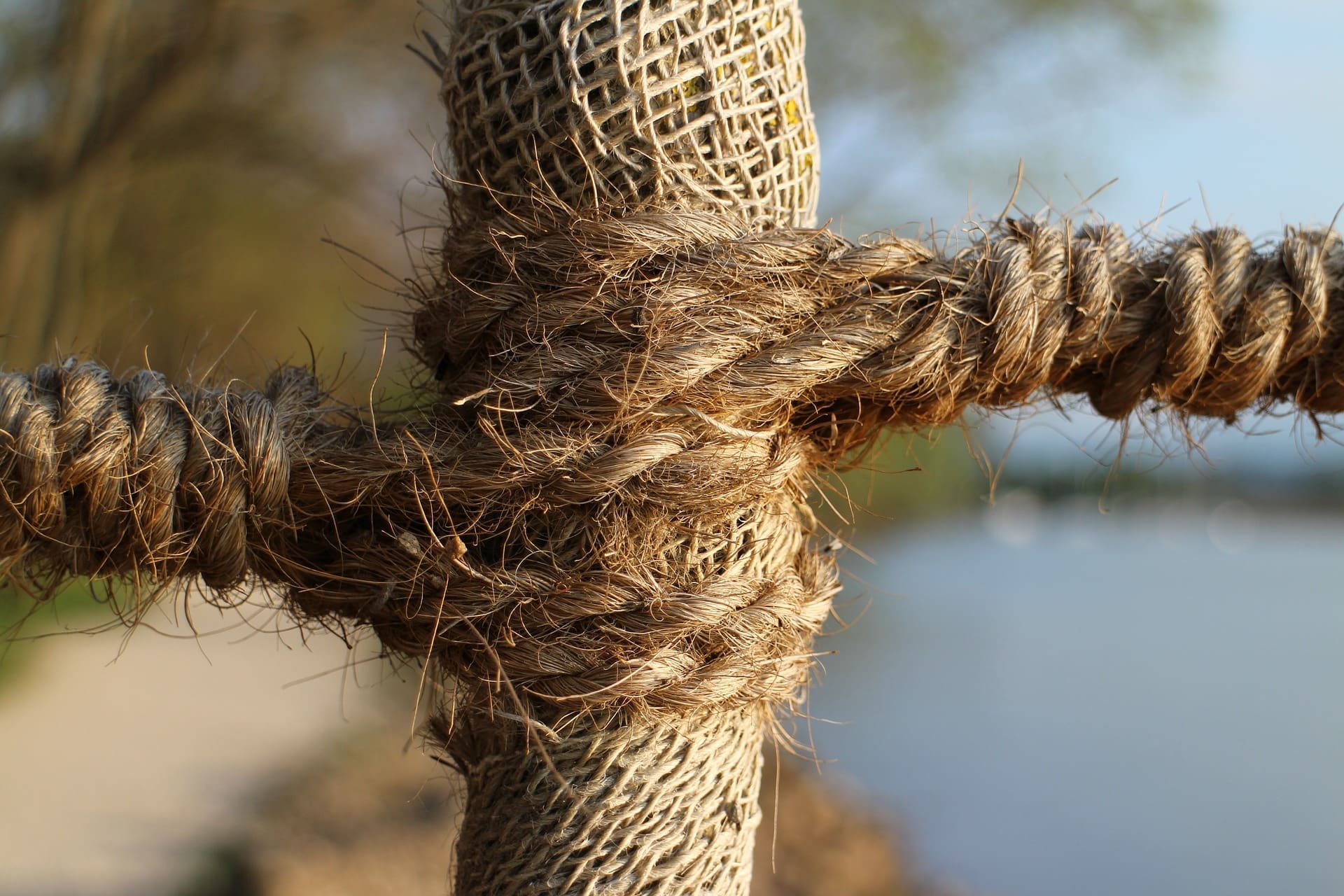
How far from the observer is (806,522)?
0.61 m

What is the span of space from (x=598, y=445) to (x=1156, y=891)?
193 inches

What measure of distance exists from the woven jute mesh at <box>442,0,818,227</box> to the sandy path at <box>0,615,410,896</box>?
241 cm

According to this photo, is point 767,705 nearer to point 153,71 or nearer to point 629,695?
point 629,695

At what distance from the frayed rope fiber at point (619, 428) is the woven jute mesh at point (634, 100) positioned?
3cm

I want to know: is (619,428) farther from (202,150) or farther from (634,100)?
(202,150)

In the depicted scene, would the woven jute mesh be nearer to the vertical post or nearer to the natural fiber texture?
the vertical post

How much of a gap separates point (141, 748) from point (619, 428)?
456 cm

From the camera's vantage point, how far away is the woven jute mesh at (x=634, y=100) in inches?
18.9

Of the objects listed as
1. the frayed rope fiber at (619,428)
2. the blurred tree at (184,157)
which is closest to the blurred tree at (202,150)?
the blurred tree at (184,157)

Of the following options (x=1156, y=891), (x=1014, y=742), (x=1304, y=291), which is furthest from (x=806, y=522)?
(x=1014, y=742)

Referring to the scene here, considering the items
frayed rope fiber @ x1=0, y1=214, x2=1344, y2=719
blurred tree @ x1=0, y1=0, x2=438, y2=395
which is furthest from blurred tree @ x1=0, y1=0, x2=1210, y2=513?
frayed rope fiber @ x1=0, y1=214, x2=1344, y2=719

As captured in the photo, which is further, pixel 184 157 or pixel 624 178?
pixel 184 157

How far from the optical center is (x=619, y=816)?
0.48 metres

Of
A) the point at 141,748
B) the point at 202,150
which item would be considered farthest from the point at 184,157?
the point at 141,748
